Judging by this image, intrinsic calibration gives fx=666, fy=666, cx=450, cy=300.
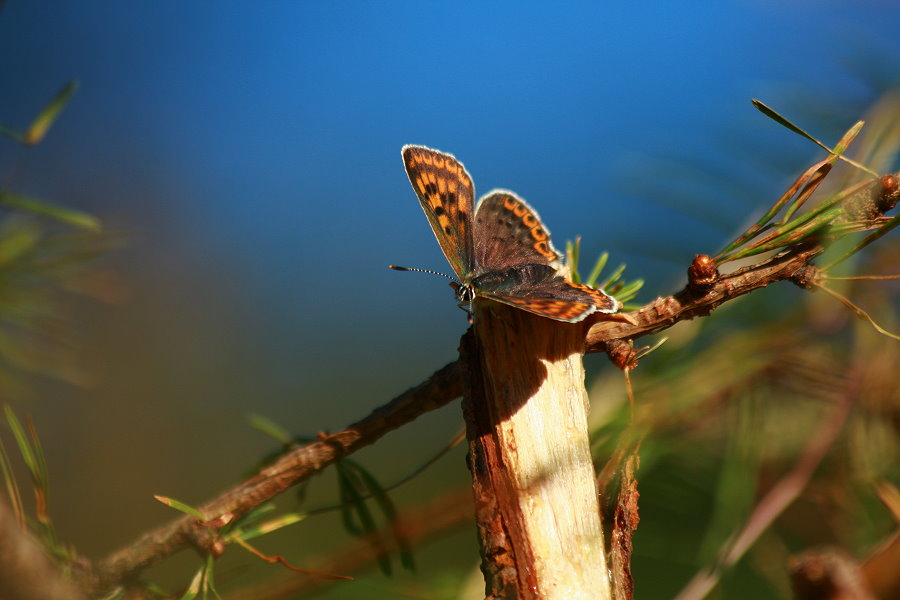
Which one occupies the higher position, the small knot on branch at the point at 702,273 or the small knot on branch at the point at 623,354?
the small knot on branch at the point at 702,273

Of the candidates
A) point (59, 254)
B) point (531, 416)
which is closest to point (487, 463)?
point (531, 416)

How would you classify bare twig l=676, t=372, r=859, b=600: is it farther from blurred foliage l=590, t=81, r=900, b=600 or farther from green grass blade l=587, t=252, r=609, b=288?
green grass blade l=587, t=252, r=609, b=288

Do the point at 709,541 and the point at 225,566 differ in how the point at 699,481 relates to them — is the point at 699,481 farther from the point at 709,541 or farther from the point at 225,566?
the point at 225,566

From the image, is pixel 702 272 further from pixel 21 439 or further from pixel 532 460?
pixel 21 439

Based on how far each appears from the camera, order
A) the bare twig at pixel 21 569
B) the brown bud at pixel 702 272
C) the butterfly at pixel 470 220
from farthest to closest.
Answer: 1. the butterfly at pixel 470 220
2. the brown bud at pixel 702 272
3. the bare twig at pixel 21 569

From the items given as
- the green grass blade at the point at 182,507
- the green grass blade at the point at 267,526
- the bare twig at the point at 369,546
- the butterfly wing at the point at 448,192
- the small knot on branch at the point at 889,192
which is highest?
the butterfly wing at the point at 448,192

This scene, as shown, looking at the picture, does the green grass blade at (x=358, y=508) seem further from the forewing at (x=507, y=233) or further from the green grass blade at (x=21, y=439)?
the forewing at (x=507, y=233)

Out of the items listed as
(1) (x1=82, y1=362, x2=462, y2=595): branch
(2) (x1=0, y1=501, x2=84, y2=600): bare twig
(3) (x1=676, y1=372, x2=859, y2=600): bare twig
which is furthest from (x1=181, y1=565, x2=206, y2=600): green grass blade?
(3) (x1=676, y1=372, x2=859, y2=600): bare twig

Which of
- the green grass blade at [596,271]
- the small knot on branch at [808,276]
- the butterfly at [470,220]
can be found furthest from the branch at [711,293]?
the butterfly at [470,220]
